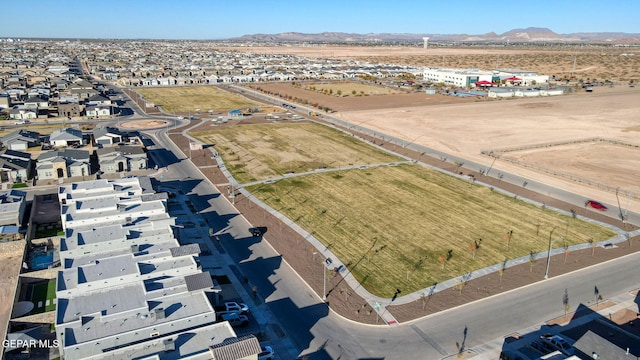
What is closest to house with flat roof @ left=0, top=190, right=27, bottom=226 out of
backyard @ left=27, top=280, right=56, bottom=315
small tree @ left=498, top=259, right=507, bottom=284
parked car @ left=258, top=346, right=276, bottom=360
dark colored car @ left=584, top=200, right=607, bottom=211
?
backyard @ left=27, top=280, right=56, bottom=315

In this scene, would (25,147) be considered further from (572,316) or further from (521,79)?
(521,79)

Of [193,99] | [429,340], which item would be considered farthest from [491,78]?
[429,340]

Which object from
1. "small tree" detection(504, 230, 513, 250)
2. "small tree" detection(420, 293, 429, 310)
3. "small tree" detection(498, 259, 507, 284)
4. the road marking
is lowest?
the road marking

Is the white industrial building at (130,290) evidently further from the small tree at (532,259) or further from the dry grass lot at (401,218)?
the small tree at (532,259)

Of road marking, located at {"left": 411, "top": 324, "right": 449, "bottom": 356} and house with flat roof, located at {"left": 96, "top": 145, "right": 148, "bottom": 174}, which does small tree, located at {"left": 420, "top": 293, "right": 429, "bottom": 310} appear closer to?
road marking, located at {"left": 411, "top": 324, "right": 449, "bottom": 356}

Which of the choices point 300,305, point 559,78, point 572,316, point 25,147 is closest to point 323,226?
point 300,305
